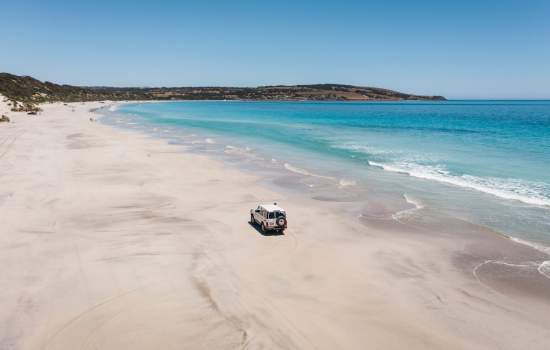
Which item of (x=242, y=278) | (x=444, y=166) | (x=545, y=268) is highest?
(x=444, y=166)

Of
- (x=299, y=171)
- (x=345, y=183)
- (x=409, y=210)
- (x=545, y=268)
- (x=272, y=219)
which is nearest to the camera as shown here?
(x=545, y=268)

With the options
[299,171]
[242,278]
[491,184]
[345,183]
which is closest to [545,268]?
[242,278]

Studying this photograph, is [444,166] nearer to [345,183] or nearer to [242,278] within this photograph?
[345,183]

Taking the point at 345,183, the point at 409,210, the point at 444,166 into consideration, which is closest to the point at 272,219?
the point at 409,210

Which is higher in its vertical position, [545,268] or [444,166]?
[444,166]

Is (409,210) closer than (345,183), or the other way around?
(409,210)

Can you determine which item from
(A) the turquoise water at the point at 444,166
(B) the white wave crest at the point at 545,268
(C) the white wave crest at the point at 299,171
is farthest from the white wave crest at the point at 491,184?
(B) the white wave crest at the point at 545,268

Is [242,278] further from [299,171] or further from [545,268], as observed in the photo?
[299,171]

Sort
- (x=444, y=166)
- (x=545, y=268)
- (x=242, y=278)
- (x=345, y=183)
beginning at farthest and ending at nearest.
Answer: (x=444, y=166)
(x=345, y=183)
(x=545, y=268)
(x=242, y=278)

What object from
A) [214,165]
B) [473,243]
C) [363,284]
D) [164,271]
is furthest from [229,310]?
[214,165]
